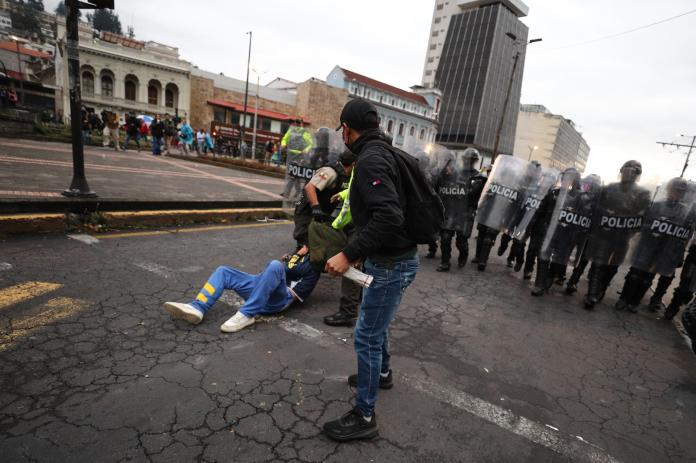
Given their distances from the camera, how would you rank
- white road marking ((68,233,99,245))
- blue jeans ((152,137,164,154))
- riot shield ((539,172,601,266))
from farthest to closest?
blue jeans ((152,137,164,154)) < riot shield ((539,172,601,266)) < white road marking ((68,233,99,245))

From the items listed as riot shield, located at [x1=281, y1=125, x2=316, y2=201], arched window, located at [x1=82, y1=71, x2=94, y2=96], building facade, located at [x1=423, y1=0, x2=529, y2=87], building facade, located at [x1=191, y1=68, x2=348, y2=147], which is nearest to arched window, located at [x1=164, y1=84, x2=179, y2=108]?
building facade, located at [x1=191, y1=68, x2=348, y2=147]

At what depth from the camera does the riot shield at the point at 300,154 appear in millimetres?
6547

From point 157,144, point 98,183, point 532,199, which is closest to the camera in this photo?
point 532,199

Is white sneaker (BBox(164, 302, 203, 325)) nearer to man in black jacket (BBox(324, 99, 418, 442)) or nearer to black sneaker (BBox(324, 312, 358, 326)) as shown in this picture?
black sneaker (BBox(324, 312, 358, 326))

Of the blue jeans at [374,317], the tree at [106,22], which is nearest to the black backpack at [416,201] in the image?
the blue jeans at [374,317]

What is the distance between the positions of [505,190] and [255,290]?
4932mm

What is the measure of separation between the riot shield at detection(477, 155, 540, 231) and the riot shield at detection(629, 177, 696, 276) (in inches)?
68.5

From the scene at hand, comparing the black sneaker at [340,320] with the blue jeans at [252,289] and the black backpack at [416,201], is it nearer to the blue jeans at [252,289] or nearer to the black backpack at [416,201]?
the blue jeans at [252,289]

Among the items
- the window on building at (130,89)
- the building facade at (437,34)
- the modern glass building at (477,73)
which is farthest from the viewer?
the building facade at (437,34)

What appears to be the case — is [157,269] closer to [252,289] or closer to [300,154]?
[252,289]

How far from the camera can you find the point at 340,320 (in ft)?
11.8

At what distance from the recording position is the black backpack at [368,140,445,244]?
2109 mm

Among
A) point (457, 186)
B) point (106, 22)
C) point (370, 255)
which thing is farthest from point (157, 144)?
point (106, 22)

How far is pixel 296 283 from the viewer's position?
3.80 metres
